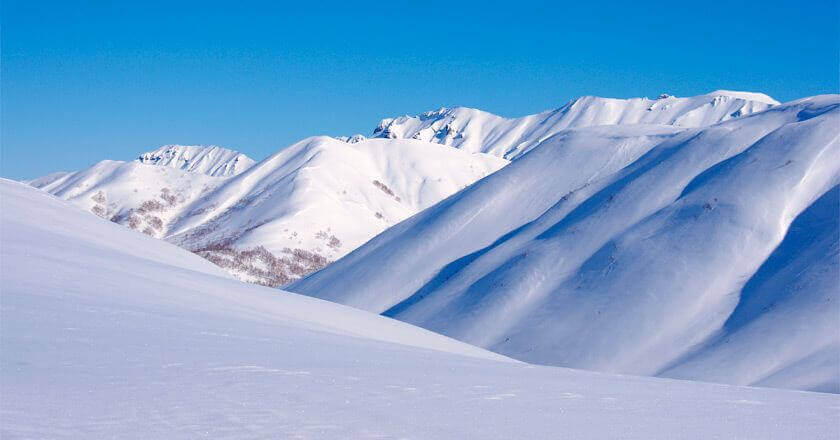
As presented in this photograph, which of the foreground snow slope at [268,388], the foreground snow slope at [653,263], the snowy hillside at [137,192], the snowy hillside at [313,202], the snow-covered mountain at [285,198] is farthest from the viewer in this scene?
the snowy hillside at [137,192]

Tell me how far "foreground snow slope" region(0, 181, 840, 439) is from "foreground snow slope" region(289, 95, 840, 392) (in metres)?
13.9

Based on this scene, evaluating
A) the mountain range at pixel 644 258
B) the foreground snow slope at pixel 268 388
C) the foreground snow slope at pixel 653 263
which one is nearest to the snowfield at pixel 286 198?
the mountain range at pixel 644 258

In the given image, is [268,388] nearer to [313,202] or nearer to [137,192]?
[313,202]

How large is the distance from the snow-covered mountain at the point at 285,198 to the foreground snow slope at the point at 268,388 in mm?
62516

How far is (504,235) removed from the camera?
44156 mm

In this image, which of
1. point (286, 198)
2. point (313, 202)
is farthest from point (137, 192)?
point (313, 202)

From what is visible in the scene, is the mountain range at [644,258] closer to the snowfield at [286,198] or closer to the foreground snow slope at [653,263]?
the foreground snow slope at [653,263]

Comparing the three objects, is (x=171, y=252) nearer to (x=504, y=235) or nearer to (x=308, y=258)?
(x=504, y=235)

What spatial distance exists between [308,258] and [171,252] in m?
55.6

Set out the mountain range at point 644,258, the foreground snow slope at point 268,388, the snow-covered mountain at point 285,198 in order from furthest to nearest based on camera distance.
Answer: the snow-covered mountain at point 285,198 < the mountain range at point 644,258 < the foreground snow slope at point 268,388

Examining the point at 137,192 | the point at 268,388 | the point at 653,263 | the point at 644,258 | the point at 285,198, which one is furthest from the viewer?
the point at 137,192

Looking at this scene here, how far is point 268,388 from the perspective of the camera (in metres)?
9.04

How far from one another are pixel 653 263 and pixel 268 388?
26.7 metres

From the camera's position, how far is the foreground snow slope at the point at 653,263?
Result: 88.1 feet
